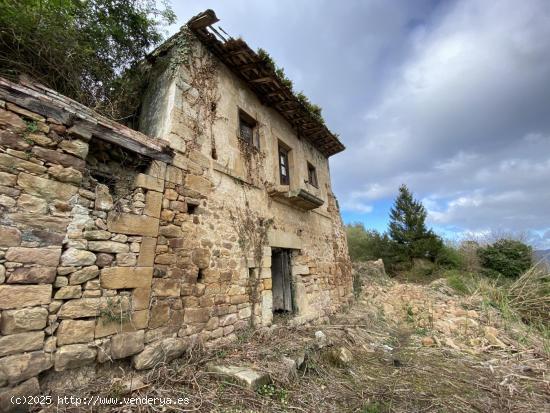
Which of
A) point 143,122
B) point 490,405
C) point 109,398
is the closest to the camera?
point 109,398

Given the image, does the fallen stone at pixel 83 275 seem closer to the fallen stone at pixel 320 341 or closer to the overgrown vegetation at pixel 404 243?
the fallen stone at pixel 320 341

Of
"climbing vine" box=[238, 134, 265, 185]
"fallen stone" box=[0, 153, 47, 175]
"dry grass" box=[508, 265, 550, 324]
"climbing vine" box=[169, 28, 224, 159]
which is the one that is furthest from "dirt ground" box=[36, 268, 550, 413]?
"climbing vine" box=[169, 28, 224, 159]

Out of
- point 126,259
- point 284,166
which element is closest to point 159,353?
point 126,259

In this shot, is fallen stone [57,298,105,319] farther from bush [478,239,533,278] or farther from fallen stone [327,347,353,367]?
bush [478,239,533,278]

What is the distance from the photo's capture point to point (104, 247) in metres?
3.20

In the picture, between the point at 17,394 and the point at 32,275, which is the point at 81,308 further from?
the point at 17,394

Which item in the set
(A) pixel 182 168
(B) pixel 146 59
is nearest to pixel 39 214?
(A) pixel 182 168

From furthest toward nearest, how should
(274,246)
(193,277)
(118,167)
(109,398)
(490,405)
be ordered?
1. (274,246)
2. (193,277)
3. (118,167)
4. (490,405)
5. (109,398)

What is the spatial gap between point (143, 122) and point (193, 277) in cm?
300

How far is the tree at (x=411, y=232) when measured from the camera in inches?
682

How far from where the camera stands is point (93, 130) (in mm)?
3275

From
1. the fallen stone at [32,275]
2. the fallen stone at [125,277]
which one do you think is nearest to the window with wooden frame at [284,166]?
the fallen stone at [125,277]

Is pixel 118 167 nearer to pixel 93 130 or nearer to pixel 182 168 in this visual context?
pixel 93 130

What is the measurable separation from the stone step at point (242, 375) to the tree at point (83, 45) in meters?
A: 4.15
